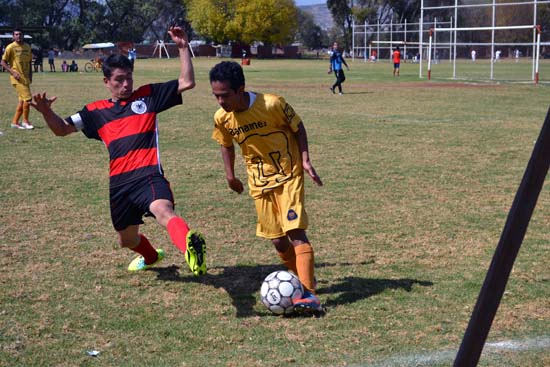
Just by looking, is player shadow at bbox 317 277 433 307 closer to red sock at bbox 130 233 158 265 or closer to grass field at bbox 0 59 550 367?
A: grass field at bbox 0 59 550 367

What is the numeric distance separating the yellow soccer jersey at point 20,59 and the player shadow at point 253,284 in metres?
10.4

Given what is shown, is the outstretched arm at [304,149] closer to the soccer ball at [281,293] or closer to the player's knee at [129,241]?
the soccer ball at [281,293]

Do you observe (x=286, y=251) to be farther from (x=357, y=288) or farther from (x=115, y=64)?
(x=115, y=64)

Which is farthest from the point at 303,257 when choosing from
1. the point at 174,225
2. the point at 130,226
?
the point at 130,226

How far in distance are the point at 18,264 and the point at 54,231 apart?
3.69ft

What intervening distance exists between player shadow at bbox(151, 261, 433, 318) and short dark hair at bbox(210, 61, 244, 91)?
4.90ft

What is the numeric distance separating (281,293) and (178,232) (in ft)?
2.52

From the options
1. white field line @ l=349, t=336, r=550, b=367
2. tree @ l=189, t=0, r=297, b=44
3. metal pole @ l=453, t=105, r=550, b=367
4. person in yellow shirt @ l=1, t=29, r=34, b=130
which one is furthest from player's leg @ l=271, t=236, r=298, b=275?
tree @ l=189, t=0, r=297, b=44

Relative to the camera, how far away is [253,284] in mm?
5609

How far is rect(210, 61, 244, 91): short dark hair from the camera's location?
480 cm

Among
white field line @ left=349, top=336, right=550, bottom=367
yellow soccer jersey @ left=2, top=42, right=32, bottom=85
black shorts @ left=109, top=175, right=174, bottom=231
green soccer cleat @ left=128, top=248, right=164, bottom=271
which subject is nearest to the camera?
white field line @ left=349, top=336, right=550, bottom=367

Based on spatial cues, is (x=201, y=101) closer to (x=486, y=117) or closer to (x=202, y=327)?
(x=486, y=117)

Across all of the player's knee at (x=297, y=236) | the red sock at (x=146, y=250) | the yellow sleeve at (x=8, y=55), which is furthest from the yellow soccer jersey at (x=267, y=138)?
the yellow sleeve at (x=8, y=55)

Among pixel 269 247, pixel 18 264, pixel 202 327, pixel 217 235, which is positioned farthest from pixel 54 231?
pixel 202 327
